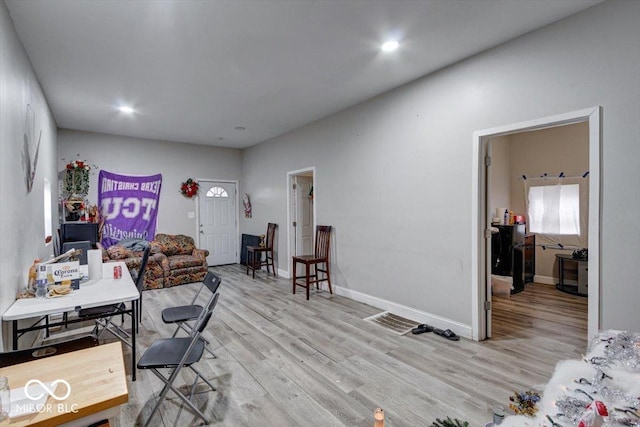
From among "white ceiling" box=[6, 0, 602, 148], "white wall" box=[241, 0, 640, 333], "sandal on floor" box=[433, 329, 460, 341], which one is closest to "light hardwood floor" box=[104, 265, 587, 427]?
"sandal on floor" box=[433, 329, 460, 341]

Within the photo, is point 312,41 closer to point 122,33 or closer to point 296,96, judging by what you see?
point 296,96

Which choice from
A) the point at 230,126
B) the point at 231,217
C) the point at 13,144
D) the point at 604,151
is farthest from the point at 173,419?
the point at 231,217

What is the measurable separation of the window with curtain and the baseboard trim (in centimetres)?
344

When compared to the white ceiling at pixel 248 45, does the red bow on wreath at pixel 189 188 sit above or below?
below

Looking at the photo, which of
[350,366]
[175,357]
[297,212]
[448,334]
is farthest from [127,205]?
[448,334]

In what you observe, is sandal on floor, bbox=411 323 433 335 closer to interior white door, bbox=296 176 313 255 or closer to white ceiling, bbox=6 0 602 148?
white ceiling, bbox=6 0 602 148

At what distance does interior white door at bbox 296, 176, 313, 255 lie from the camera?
5832 mm

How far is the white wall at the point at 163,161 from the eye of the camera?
5.68 metres

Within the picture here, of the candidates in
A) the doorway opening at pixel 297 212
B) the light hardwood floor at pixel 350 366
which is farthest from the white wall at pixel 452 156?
the light hardwood floor at pixel 350 366

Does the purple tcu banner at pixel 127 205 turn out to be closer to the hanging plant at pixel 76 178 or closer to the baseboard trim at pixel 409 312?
the hanging plant at pixel 76 178

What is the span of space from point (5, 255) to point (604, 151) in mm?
4279

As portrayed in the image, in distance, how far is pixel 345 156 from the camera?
15.0 ft

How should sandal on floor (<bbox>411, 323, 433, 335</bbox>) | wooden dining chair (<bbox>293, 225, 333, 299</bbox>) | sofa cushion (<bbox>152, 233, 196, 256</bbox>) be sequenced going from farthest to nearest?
sofa cushion (<bbox>152, 233, 196, 256</bbox>) → wooden dining chair (<bbox>293, 225, 333, 299</bbox>) → sandal on floor (<bbox>411, 323, 433, 335</bbox>)

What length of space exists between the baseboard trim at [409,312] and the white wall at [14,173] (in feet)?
11.6
